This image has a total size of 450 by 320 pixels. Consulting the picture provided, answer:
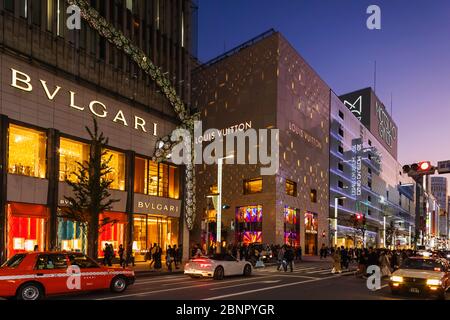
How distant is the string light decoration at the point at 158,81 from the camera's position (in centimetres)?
3397

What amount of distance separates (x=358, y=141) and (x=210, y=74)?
34.4 metres

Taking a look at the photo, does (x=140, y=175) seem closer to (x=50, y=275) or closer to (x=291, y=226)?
(x=50, y=275)

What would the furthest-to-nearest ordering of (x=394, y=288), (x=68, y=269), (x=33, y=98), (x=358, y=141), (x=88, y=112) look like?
(x=358, y=141) < (x=88, y=112) < (x=33, y=98) < (x=394, y=288) < (x=68, y=269)

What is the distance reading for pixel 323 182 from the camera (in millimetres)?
70438

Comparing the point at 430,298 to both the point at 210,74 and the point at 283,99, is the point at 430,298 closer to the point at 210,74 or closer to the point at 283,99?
the point at 283,99

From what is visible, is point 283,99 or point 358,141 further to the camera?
point 358,141

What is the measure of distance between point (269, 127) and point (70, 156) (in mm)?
29419

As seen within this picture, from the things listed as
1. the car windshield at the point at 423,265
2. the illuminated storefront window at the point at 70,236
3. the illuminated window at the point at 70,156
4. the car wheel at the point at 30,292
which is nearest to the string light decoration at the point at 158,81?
the illuminated window at the point at 70,156

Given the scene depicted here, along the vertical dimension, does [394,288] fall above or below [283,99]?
below

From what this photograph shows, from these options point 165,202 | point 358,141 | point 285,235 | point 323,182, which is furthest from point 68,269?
point 358,141

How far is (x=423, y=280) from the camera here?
54.4 feet

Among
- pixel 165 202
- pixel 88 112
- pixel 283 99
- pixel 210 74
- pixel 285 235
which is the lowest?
pixel 285 235

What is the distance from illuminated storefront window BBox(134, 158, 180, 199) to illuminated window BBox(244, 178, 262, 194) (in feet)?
56.0

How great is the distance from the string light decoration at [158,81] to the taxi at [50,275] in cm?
2169
